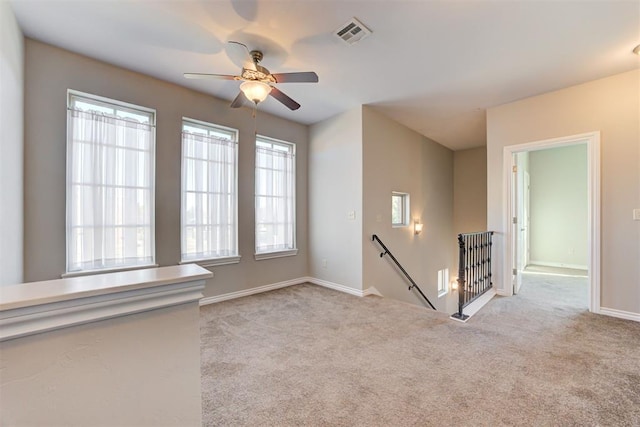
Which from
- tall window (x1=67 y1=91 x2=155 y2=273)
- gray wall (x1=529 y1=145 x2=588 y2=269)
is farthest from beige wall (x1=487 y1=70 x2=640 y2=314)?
tall window (x1=67 y1=91 x2=155 y2=273)

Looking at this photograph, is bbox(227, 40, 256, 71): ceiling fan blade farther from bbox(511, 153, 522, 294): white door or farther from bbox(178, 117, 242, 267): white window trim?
bbox(511, 153, 522, 294): white door

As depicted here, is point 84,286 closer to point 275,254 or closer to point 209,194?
point 209,194

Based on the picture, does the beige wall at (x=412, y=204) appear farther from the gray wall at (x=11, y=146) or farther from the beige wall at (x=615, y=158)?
the gray wall at (x=11, y=146)

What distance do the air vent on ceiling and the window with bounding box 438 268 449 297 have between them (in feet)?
17.0

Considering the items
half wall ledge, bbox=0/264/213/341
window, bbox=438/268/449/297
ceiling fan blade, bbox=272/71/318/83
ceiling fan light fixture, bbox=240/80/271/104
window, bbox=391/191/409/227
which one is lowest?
window, bbox=438/268/449/297

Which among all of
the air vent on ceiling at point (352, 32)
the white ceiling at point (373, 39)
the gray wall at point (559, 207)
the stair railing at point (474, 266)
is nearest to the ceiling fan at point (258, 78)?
the white ceiling at point (373, 39)

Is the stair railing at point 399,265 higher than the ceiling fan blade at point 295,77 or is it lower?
lower

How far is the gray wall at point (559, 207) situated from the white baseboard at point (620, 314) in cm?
334

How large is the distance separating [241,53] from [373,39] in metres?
1.29

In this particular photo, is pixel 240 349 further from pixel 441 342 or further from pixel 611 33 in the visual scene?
pixel 611 33

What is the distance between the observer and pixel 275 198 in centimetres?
443

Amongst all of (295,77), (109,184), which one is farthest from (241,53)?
(109,184)

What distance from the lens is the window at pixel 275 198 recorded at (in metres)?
4.23

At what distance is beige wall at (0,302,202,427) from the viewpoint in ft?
2.02
